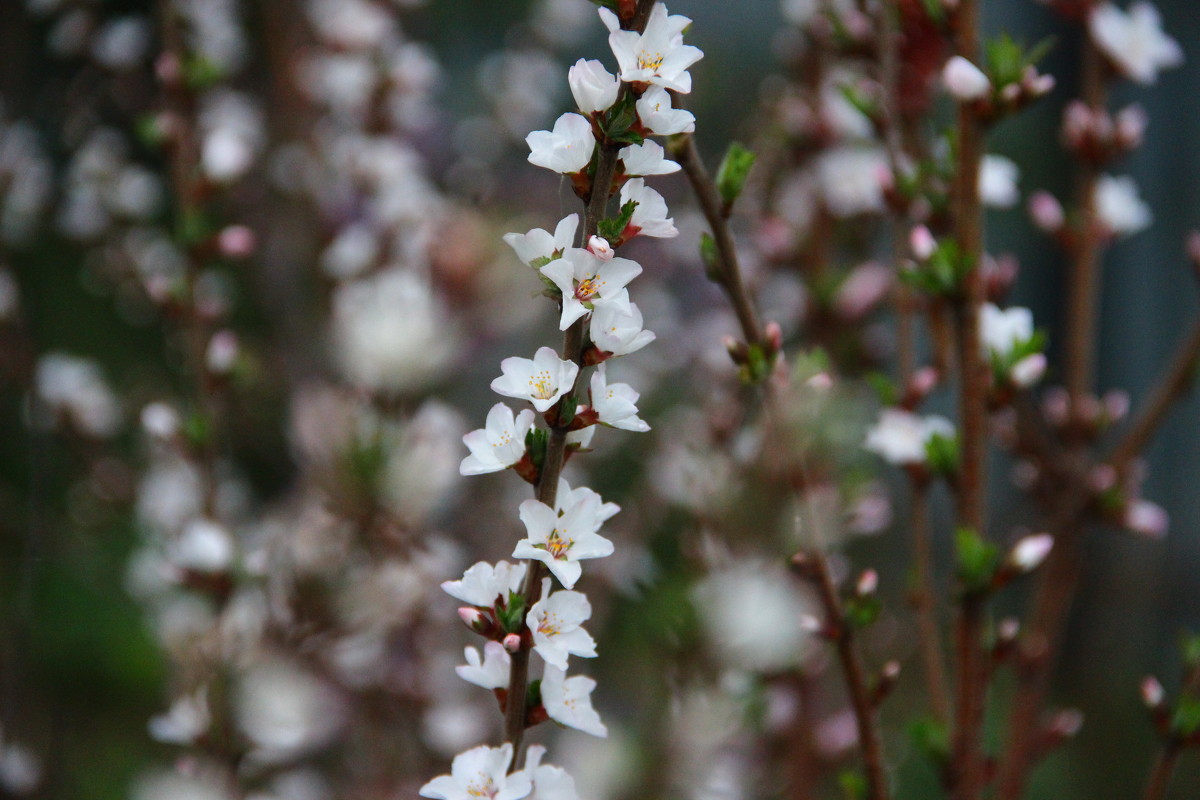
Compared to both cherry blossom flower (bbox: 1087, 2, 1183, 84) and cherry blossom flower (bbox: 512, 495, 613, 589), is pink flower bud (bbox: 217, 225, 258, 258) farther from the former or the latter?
cherry blossom flower (bbox: 1087, 2, 1183, 84)

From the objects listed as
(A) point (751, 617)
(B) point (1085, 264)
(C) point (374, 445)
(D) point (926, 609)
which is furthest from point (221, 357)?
(B) point (1085, 264)

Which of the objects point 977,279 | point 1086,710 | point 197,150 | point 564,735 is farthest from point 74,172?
point 1086,710

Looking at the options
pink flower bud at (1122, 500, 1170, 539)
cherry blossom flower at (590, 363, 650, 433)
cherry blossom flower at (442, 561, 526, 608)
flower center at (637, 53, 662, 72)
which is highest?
flower center at (637, 53, 662, 72)

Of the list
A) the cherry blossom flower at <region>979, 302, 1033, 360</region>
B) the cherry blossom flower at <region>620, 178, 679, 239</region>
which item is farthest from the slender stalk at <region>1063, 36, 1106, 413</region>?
the cherry blossom flower at <region>620, 178, 679, 239</region>

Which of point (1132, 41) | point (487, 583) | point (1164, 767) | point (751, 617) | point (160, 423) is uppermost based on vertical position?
point (1132, 41)

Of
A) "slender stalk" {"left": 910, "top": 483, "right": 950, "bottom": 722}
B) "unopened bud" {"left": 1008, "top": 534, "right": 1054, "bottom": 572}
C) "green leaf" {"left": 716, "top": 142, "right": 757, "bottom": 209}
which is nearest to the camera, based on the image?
"green leaf" {"left": 716, "top": 142, "right": 757, "bottom": 209}

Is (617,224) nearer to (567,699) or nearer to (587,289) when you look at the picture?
(587,289)
